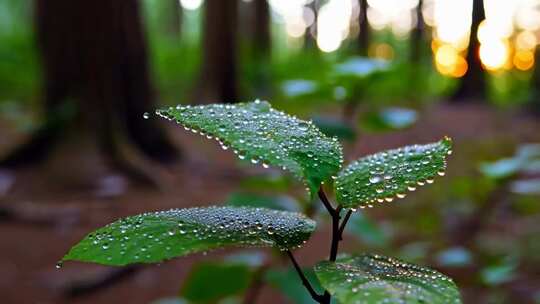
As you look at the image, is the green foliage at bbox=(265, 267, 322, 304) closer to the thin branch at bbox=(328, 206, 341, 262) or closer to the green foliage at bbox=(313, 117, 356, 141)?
the green foliage at bbox=(313, 117, 356, 141)

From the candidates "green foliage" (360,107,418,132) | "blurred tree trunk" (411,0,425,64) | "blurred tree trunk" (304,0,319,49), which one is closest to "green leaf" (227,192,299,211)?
"green foliage" (360,107,418,132)

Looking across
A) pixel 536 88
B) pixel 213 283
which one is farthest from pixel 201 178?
pixel 536 88

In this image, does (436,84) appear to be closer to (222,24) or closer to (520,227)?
(222,24)

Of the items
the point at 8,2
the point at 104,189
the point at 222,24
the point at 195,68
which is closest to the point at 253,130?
the point at 104,189

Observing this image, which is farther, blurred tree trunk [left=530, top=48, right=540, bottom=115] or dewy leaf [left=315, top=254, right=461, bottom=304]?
blurred tree trunk [left=530, top=48, right=540, bottom=115]

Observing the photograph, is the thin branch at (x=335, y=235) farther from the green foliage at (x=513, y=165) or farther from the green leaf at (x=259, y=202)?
the green foliage at (x=513, y=165)

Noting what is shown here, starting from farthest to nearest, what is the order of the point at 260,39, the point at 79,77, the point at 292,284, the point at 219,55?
the point at 260,39, the point at 219,55, the point at 79,77, the point at 292,284

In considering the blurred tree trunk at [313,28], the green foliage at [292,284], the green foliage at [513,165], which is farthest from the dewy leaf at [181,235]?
the blurred tree trunk at [313,28]

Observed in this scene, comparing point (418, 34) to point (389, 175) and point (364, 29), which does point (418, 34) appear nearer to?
→ point (364, 29)
